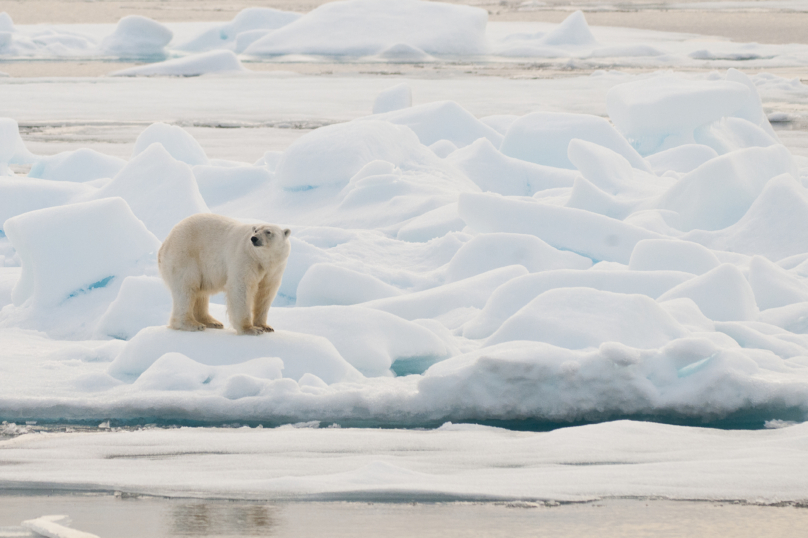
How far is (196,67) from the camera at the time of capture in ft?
69.0

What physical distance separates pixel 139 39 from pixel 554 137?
18439 millimetres

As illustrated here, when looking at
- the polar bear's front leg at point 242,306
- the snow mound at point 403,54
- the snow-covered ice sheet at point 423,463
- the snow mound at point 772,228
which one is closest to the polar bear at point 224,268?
the polar bear's front leg at point 242,306

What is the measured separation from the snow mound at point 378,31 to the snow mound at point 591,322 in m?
20.2

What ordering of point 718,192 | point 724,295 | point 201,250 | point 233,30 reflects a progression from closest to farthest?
point 201,250 → point 724,295 → point 718,192 → point 233,30

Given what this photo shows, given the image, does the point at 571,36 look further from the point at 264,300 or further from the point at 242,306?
the point at 242,306

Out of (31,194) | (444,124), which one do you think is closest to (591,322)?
(31,194)

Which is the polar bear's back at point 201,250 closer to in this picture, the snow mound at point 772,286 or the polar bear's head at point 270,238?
the polar bear's head at point 270,238

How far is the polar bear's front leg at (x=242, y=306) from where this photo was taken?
4094mm

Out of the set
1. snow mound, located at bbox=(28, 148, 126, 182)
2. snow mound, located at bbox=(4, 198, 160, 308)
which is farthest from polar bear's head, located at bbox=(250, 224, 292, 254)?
snow mound, located at bbox=(28, 148, 126, 182)

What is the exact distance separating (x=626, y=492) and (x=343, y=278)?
8.97 ft

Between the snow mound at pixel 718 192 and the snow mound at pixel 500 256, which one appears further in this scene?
the snow mound at pixel 718 192

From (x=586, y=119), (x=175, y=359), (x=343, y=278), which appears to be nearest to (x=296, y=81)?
(x=586, y=119)

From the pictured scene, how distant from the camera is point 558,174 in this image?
8.68 meters

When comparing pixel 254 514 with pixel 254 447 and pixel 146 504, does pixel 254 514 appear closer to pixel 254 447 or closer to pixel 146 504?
pixel 146 504
